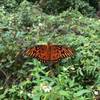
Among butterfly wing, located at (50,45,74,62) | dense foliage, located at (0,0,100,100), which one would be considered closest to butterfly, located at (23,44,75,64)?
butterfly wing, located at (50,45,74,62)

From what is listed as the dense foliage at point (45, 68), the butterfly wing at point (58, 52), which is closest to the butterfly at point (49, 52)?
the butterfly wing at point (58, 52)

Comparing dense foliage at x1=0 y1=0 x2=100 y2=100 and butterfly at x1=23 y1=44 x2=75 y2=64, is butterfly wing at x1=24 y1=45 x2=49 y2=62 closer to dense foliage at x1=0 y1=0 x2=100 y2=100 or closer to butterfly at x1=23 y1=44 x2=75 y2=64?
butterfly at x1=23 y1=44 x2=75 y2=64

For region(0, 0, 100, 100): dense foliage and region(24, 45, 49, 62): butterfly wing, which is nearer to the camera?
region(0, 0, 100, 100): dense foliage

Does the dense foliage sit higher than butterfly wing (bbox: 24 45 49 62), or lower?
lower

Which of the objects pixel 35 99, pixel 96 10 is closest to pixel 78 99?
pixel 35 99

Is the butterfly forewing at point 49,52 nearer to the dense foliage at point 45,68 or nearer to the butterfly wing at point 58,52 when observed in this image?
the butterfly wing at point 58,52
